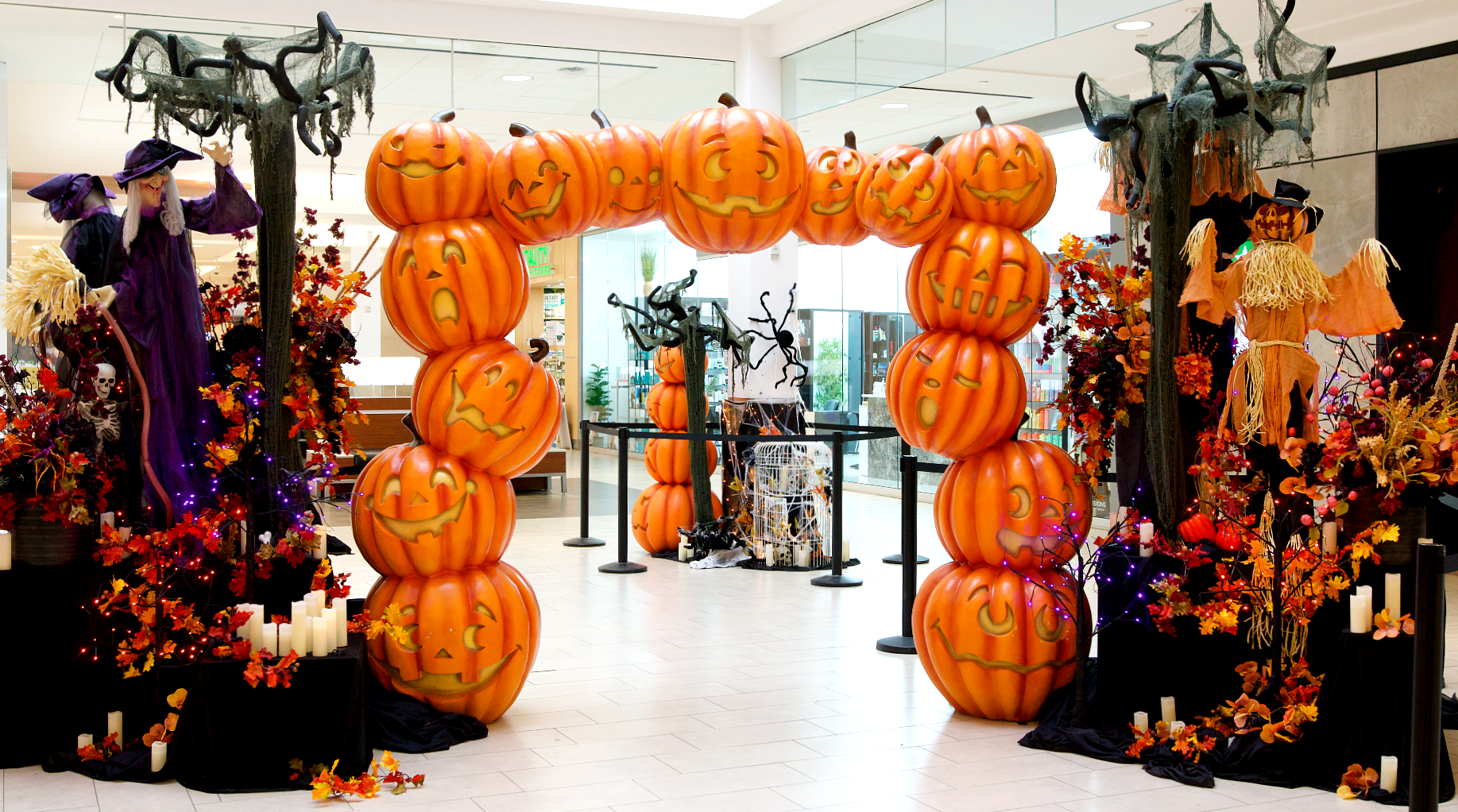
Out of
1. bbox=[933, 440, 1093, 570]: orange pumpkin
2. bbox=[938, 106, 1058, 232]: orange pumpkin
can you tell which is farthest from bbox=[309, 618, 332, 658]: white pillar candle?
bbox=[938, 106, 1058, 232]: orange pumpkin

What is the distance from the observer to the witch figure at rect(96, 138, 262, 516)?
384cm

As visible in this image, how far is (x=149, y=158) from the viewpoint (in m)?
3.82

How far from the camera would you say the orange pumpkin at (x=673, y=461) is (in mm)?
8344

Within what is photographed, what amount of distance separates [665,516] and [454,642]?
14.0 feet

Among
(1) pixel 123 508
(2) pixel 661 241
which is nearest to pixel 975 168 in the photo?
(1) pixel 123 508

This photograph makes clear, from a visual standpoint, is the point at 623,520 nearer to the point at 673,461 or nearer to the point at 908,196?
the point at 673,461

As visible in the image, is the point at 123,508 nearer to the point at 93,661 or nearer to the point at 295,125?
the point at 93,661

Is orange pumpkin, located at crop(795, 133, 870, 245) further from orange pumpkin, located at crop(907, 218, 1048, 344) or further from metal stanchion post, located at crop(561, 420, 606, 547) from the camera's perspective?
metal stanchion post, located at crop(561, 420, 606, 547)

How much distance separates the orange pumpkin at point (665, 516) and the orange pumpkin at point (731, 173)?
419cm

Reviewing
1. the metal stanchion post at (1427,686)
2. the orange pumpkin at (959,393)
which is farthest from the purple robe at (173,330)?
the metal stanchion post at (1427,686)

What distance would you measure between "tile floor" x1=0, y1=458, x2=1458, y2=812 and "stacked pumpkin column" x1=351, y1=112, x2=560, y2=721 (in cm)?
34

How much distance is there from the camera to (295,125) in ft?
13.7

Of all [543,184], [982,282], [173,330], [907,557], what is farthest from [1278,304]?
[173,330]

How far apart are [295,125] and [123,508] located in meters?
1.38
